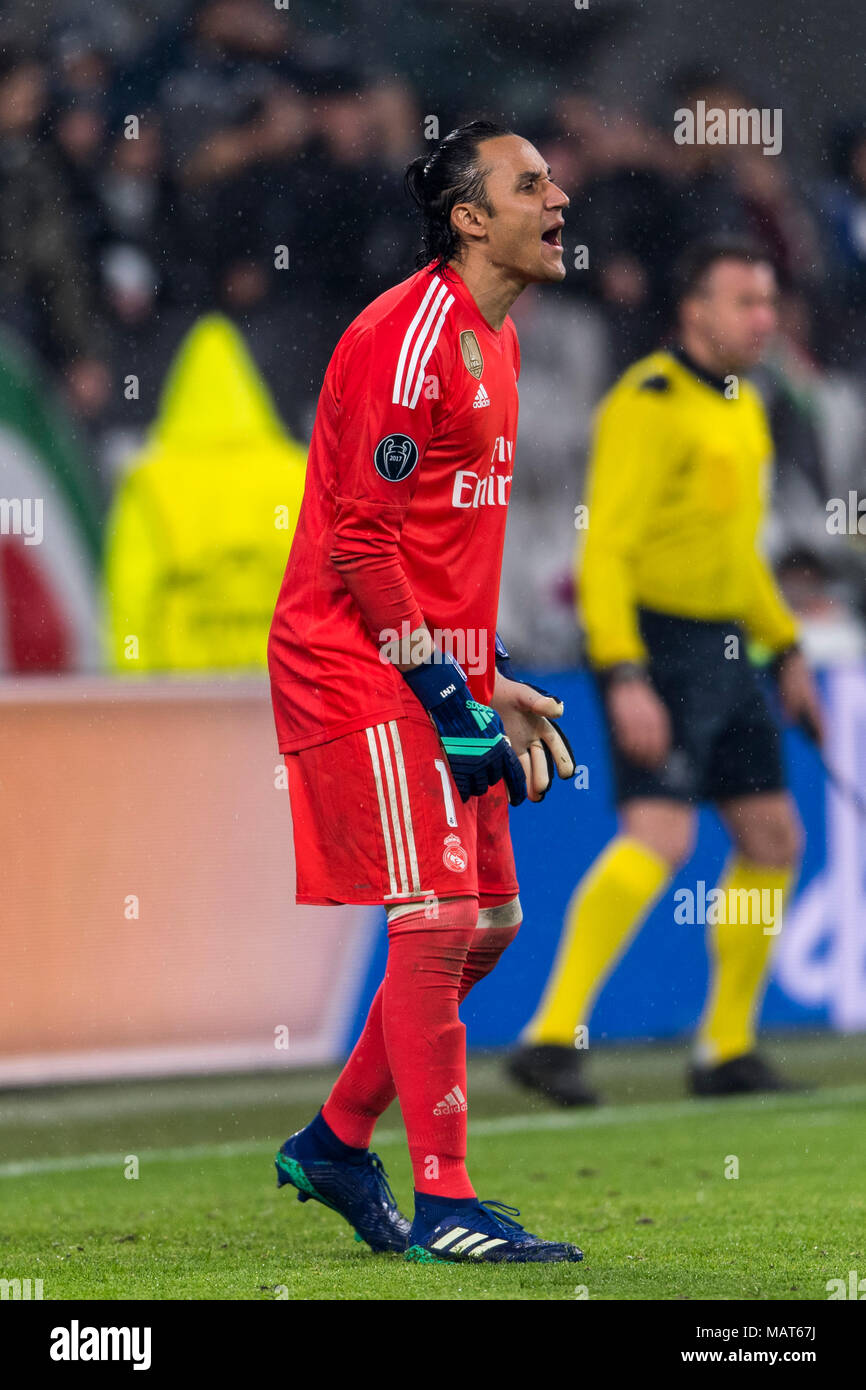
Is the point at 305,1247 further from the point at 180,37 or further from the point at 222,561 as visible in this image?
the point at 180,37

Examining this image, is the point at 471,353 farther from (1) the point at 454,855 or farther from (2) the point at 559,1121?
(2) the point at 559,1121

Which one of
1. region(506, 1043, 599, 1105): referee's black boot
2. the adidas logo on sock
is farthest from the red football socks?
region(506, 1043, 599, 1105): referee's black boot

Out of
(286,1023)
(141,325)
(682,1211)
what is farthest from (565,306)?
(682,1211)

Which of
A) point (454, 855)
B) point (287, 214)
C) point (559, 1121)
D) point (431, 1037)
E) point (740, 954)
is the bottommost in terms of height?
point (559, 1121)

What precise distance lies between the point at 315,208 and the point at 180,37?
2.48 ft

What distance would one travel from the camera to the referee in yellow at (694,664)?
5.91 meters

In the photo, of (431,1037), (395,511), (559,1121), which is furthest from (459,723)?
(559,1121)

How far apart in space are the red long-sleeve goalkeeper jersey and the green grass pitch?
35.4 inches

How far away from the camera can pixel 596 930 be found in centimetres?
581

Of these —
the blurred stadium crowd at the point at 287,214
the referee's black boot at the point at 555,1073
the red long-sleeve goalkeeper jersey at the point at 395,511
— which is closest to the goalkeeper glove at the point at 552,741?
the red long-sleeve goalkeeper jersey at the point at 395,511

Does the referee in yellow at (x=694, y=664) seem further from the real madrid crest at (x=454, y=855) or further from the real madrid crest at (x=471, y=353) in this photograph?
the real madrid crest at (x=471, y=353)

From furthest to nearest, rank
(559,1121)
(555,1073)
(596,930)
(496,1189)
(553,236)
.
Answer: (596,930) < (555,1073) < (559,1121) < (496,1189) < (553,236)

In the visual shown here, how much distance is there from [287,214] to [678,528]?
1694 millimetres

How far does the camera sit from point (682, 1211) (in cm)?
408
